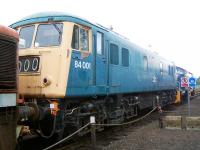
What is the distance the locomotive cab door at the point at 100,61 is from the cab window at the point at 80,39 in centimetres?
47

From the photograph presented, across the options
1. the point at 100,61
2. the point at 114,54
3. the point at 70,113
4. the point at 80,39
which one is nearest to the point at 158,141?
the point at 70,113

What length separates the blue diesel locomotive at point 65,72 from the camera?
382 inches

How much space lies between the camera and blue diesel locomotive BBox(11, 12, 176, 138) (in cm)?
970

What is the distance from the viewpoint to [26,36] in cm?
1082

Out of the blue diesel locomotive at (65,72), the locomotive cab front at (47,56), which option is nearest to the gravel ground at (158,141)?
the blue diesel locomotive at (65,72)

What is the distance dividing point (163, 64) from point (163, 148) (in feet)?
47.3

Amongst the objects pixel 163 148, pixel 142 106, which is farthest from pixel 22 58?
pixel 142 106

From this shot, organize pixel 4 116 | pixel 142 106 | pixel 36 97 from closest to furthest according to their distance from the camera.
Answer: pixel 4 116, pixel 36 97, pixel 142 106

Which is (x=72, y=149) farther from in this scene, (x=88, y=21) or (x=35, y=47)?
(x=88, y=21)

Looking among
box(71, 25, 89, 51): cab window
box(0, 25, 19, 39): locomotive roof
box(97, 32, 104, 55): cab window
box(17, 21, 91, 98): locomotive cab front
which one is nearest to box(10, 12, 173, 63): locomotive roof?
box(17, 21, 91, 98): locomotive cab front

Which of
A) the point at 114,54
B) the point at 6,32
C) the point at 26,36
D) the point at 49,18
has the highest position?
the point at 49,18

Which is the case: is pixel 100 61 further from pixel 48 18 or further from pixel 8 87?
pixel 8 87

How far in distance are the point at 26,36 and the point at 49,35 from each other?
81 cm

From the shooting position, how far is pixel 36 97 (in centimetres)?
987
